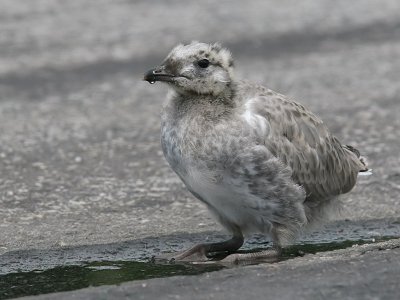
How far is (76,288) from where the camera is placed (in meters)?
5.20

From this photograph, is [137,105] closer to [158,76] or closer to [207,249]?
[158,76]

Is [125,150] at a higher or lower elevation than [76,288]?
higher

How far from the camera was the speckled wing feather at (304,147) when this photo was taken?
5766mm

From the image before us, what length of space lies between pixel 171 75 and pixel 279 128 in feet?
2.20

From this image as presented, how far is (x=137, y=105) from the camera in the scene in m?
8.95

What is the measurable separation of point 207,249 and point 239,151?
2.15ft

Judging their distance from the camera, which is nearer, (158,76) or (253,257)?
(253,257)

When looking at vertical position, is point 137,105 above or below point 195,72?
above

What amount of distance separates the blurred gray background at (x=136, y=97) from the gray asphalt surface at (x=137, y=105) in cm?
1

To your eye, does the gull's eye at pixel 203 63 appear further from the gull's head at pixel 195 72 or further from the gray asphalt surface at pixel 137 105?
the gray asphalt surface at pixel 137 105

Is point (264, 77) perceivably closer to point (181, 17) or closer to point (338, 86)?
point (338, 86)

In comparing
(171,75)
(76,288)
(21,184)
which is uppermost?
(171,75)

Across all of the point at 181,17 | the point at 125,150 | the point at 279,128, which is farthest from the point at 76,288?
the point at 181,17

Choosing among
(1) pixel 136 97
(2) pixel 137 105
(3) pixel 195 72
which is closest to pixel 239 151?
(3) pixel 195 72
